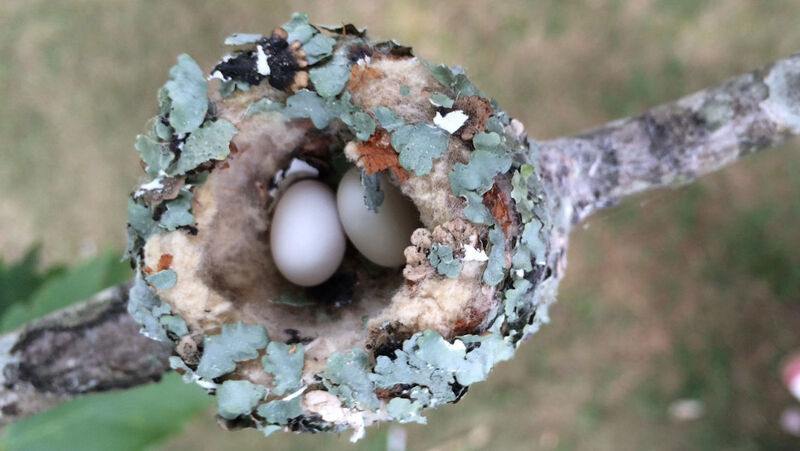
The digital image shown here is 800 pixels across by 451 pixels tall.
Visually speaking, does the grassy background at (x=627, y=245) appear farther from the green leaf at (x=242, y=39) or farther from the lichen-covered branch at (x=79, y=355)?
the green leaf at (x=242, y=39)

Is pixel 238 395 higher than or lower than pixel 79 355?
higher

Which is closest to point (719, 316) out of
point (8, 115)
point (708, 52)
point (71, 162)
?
point (708, 52)

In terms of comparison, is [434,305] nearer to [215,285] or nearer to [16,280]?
[215,285]

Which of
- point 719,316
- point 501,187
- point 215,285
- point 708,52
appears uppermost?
point 708,52

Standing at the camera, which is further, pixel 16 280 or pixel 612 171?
pixel 16 280

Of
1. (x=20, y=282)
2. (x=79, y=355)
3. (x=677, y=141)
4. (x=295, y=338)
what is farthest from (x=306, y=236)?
(x=20, y=282)

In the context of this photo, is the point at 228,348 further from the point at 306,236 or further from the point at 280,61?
the point at 280,61

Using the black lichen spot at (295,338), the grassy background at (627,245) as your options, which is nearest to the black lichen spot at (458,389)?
the black lichen spot at (295,338)
